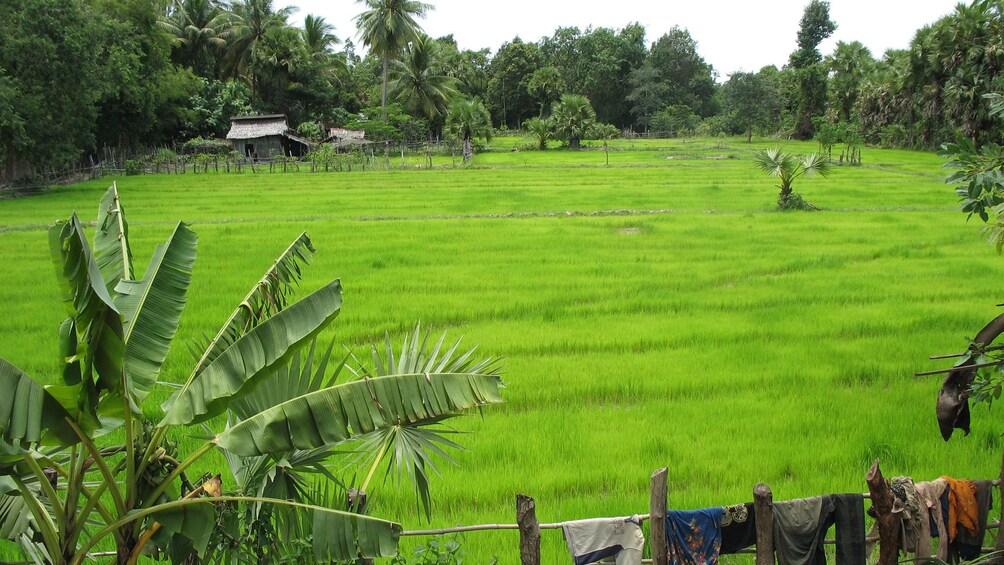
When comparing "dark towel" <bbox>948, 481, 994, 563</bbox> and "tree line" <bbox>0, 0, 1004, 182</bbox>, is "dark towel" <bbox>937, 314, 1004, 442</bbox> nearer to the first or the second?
"dark towel" <bbox>948, 481, 994, 563</bbox>

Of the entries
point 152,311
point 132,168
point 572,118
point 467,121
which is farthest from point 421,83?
point 152,311

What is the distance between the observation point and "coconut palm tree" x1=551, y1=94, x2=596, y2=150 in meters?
45.7

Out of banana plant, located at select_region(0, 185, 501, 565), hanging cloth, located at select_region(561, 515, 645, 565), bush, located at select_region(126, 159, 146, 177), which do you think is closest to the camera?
banana plant, located at select_region(0, 185, 501, 565)

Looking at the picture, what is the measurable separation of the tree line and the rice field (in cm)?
492

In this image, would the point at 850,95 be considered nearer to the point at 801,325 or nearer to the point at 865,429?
the point at 801,325

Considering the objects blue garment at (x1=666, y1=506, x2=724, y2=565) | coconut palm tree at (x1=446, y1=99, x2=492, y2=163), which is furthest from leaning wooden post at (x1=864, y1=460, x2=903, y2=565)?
coconut palm tree at (x1=446, y1=99, x2=492, y2=163)

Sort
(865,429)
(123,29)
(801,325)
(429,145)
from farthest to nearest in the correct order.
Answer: (429,145) < (123,29) < (801,325) < (865,429)

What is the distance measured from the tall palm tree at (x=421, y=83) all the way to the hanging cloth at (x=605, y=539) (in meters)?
45.8

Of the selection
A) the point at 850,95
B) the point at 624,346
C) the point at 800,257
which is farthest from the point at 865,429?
the point at 850,95

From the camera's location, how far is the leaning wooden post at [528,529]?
3.59 metres

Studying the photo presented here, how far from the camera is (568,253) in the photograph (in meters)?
14.9

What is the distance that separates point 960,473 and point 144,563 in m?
5.86

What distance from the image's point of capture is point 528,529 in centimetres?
365

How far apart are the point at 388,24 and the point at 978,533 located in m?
47.0
